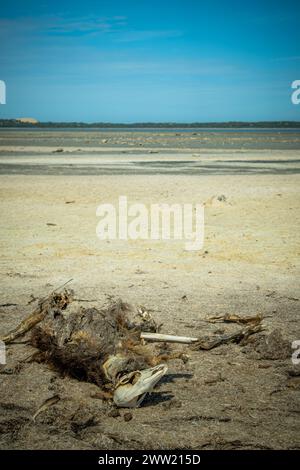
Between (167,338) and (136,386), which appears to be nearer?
(136,386)

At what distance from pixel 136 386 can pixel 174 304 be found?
326 centimetres

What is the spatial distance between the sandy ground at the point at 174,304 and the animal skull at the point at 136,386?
0.38ft

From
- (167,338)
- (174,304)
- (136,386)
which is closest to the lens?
(136,386)

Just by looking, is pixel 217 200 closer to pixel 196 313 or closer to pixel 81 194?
pixel 81 194

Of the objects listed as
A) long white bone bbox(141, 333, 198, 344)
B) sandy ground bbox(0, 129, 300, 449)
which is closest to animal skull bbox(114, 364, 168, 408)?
sandy ground bbox(0, 129, 300, 449)

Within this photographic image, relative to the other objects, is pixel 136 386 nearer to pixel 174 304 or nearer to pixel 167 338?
pixel 167 338

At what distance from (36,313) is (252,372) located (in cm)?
277

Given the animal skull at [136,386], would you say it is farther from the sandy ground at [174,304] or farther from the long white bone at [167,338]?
the long white bone at [167,338]

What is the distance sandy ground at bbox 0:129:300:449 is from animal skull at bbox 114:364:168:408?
0.38 ft

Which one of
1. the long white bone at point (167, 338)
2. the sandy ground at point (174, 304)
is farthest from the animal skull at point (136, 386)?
the long white bone at point (167, 338)

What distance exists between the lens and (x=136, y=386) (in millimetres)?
4742

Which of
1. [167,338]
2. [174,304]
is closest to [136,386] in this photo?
[167,338]

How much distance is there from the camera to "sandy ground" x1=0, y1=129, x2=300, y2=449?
4430 mm

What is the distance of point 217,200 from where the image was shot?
1747 cm
